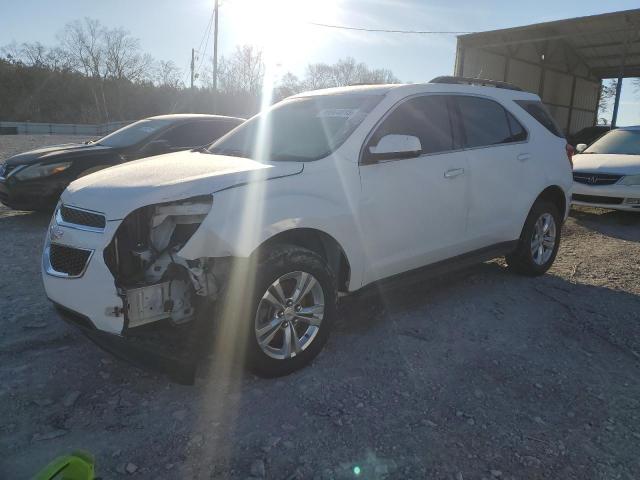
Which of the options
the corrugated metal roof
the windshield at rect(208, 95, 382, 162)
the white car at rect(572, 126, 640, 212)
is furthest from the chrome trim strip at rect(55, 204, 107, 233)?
the corrugated metal roof

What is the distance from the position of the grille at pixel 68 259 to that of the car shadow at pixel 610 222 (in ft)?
23.3

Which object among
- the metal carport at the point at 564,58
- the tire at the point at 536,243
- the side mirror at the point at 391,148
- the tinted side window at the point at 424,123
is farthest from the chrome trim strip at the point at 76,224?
the metal carport at the point at 564,58

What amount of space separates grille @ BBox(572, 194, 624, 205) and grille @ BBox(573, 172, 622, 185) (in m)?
0.24

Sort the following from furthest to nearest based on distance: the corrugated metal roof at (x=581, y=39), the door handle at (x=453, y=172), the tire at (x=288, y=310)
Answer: the corrugated metal roof at (x=581, y=39) → the door handle at (x=453, y=172) → the tire at (x=288, y=310)

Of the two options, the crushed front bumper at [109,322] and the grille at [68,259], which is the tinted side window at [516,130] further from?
the grille at [68,259]

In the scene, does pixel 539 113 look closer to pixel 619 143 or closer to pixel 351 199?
pixel 351 199

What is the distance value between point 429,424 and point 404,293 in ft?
6.73

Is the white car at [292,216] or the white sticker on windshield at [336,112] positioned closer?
the white car at [292,216]

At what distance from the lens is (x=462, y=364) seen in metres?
3.41

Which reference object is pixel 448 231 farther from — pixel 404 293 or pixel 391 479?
pixel 391 479

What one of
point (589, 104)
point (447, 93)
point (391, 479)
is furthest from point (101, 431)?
point (589, 104)

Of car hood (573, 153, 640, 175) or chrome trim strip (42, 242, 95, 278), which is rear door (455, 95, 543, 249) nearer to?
chrome trim strip (42, 242, 95, 278)

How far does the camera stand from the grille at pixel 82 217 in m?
2.81

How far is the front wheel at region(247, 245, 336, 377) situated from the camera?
9.64 ft
